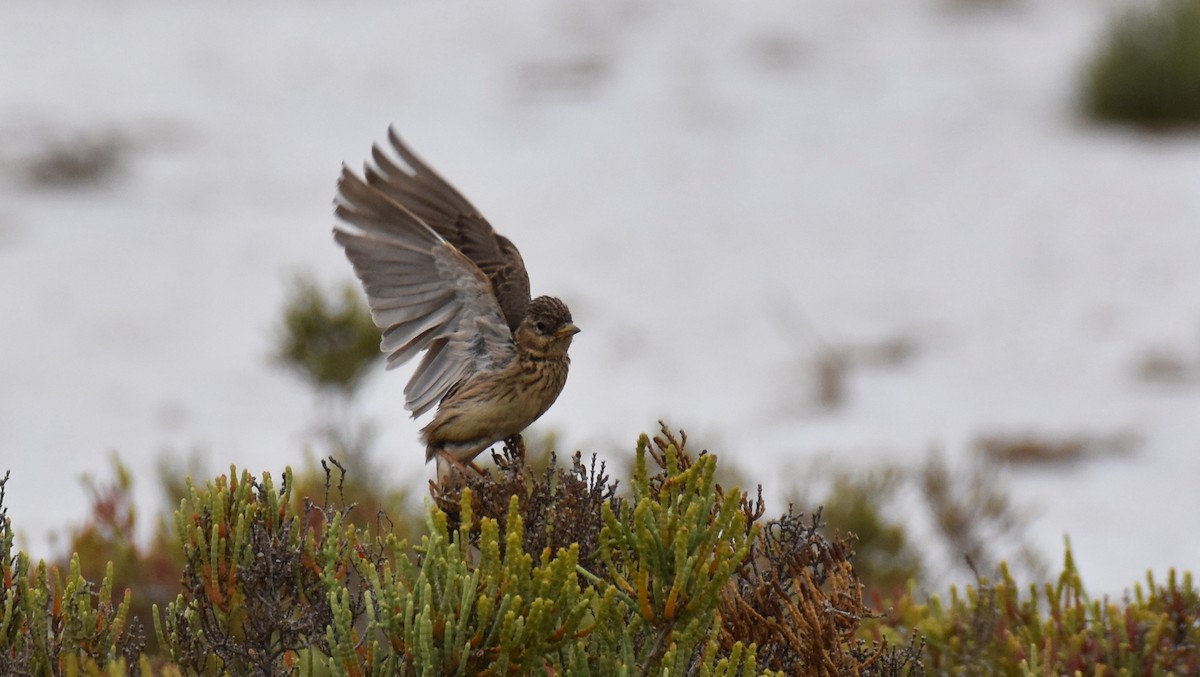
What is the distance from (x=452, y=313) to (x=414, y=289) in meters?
0.14

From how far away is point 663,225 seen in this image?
1243 centimetres

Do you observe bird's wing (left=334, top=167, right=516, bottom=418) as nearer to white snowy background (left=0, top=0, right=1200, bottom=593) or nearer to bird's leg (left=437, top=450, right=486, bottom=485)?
bird's leg (left=437, top=450, right=486, bottom=485)

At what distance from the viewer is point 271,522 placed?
140 inches

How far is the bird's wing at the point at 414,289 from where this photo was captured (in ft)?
16.0

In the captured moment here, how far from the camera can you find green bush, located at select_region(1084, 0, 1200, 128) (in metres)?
12.7

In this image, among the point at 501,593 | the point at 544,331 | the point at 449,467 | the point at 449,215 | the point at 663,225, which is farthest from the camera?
the point at 663,225

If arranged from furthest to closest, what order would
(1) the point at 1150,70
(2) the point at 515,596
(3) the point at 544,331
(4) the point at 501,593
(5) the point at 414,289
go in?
(1) the point at 1150,70, (5) the point at 414,289, (3) the point at 544,331, (4) the point at 501,593, (2) the point at 515,596

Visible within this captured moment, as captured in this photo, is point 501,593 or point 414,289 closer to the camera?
point 501,593

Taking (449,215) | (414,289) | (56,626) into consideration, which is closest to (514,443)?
(414,289)

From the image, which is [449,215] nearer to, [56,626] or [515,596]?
[56,626]

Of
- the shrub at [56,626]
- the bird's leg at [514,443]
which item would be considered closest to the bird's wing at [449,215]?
the bird's leg at [514,443]

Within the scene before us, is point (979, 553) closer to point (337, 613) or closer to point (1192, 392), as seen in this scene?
point (1192, 392)

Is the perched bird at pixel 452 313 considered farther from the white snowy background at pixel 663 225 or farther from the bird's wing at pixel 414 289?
the white snowy background at pixel 663 225

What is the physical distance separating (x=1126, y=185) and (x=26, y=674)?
10.6 metres
